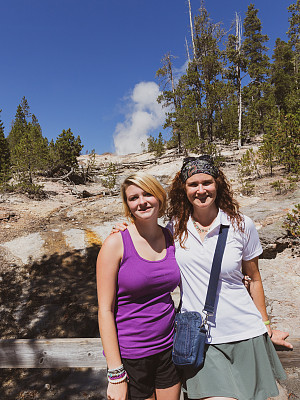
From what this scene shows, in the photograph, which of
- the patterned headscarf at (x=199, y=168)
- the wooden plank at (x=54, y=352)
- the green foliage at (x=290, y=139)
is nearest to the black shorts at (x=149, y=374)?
the wooden plank at (x=54, y=352)

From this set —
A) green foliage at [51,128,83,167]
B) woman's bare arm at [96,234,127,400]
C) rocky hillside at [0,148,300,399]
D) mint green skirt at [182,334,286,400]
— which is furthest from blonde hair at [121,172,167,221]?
green foliage at [51,128,83,167]

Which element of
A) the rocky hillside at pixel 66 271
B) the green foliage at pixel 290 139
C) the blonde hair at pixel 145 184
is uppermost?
the green foliage at pixel 290 139

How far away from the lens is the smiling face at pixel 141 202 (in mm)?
1850

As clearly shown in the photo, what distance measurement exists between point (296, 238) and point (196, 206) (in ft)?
17.0

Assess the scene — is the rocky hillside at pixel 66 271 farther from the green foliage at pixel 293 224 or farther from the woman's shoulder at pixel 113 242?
the woman's shoulder at pixel 113 242

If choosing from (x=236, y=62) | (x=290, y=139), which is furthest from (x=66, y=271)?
(x=236, y=62)

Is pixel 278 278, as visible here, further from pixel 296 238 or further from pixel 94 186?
pixel 94 186

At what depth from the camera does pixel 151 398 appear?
1749 mm

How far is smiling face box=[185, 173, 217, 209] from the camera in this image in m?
1.94

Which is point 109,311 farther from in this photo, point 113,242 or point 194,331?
point 194,331

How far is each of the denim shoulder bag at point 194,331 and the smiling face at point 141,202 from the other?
57 centimetres

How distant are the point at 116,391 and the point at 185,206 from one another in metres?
1.43

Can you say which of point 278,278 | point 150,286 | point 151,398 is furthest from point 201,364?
point 278,278

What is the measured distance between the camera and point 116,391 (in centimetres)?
160
